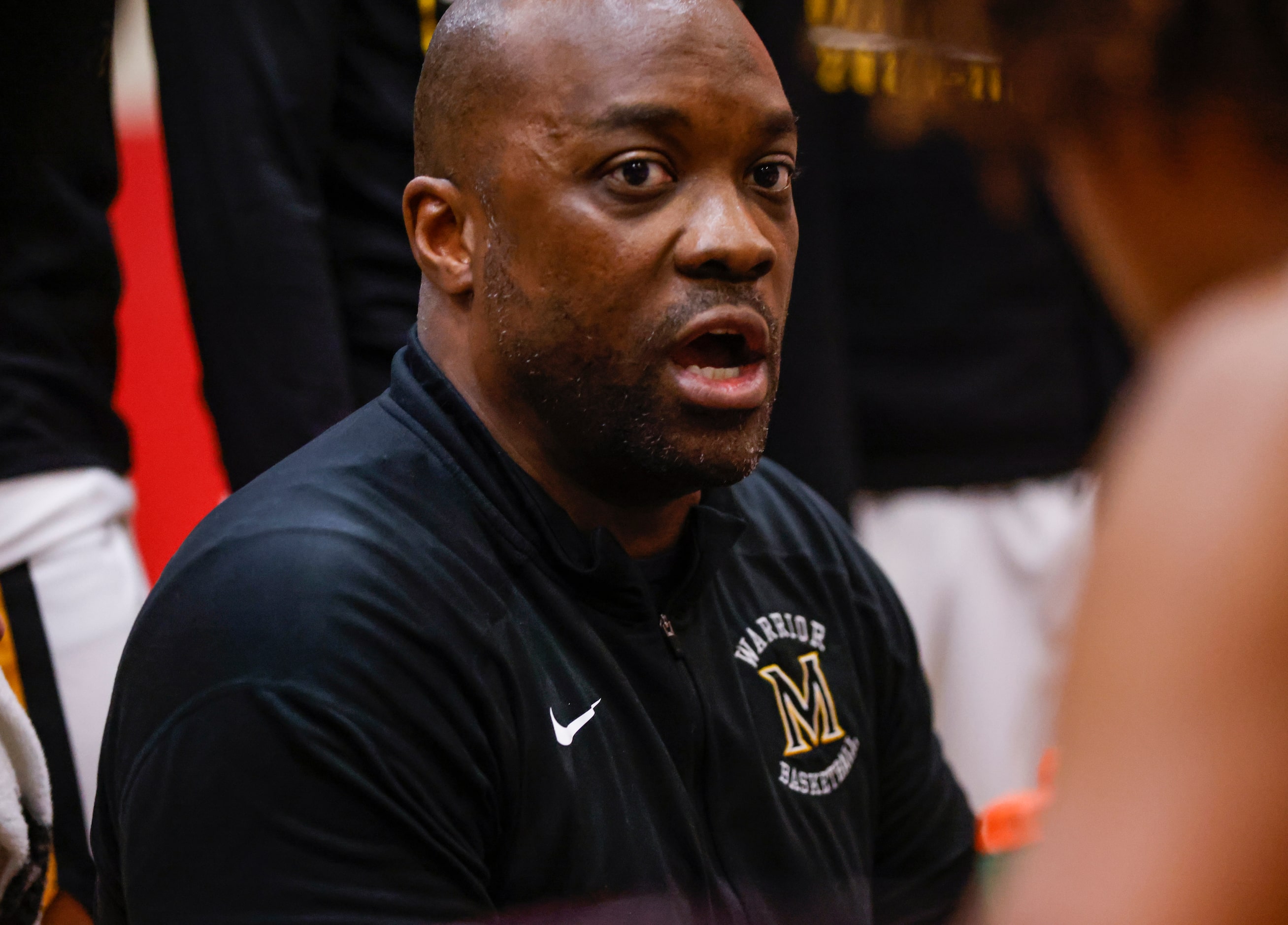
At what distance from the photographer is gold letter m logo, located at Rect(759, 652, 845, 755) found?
1509mm

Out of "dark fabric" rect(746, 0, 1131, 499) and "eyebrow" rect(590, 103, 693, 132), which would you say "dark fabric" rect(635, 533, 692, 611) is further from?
"dark fabric" rect(746, 0, 1131, 499)

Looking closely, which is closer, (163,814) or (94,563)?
(163,814)

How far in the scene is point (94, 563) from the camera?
1.71 metres

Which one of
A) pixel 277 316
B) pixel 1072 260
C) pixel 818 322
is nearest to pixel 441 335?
pixel 277 316

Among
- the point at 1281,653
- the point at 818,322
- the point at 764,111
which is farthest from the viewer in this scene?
the point at 818,322

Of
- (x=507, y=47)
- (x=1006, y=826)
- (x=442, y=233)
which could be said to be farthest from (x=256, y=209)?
(x=1006, y=826)

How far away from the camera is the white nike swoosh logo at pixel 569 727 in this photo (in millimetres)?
1286

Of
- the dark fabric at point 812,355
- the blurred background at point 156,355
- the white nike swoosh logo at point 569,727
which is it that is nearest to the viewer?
the white nike swoosh logo at point 569,727

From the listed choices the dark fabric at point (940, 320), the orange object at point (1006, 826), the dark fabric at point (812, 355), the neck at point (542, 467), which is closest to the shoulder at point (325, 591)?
the neck at point (542, 467)

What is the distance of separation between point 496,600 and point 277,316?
0.60 metres

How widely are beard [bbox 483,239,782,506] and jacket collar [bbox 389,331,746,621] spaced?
7 centimetres

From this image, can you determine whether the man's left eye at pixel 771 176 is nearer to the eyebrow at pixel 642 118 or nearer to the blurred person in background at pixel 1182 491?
the eyebrow at pixel 642 118

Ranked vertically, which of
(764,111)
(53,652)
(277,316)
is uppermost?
(764,111)

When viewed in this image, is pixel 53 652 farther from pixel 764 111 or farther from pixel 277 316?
pixel 764 111
